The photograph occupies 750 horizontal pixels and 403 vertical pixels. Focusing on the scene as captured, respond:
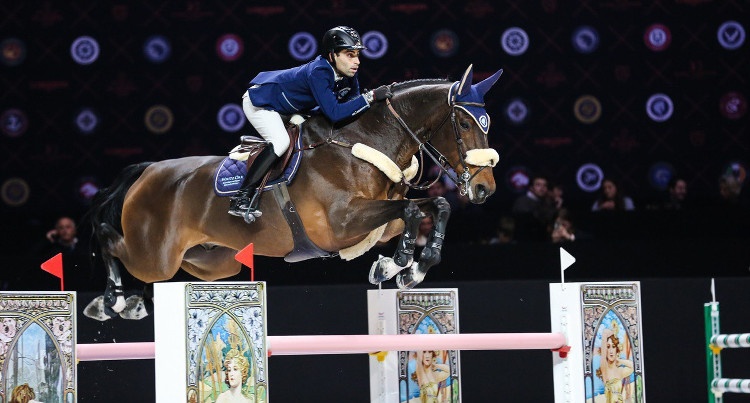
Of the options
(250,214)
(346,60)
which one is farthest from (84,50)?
Result: (346,60)

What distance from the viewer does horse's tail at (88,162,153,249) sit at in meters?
6.38

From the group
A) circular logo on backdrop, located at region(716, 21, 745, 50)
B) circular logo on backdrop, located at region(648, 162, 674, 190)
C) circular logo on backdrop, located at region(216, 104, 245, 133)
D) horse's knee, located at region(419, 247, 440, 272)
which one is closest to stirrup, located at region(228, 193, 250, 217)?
horse's knee, located at region(419, 247, 440, 272)

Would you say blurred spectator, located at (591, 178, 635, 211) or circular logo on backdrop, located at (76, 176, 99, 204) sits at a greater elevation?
circular logo on backdrop, located at (76, 176, 99, 204)

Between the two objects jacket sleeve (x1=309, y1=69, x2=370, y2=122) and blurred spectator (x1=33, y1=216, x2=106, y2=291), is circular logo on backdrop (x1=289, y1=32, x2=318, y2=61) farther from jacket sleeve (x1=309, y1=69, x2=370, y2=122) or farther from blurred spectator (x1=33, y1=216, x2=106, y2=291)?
jacket sleeve (x1=309, y1=69, x2=370, y2=122)

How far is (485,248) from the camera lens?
24.9 feet

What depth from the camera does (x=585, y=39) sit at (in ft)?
35.3

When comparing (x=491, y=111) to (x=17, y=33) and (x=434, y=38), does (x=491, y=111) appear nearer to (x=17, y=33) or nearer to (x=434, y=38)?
(x=434, y=38)

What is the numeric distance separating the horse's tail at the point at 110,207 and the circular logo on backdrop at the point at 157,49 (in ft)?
14.7

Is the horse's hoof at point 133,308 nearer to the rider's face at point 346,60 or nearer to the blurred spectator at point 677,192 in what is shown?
the rider's face at point 346,60

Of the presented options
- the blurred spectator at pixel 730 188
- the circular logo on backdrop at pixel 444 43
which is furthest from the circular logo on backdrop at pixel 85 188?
the blurred spectator at pixel 730 188

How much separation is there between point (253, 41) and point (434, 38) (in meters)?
1.98

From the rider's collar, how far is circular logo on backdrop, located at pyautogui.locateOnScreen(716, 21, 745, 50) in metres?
6.45

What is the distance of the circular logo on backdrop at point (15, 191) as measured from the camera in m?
10.5

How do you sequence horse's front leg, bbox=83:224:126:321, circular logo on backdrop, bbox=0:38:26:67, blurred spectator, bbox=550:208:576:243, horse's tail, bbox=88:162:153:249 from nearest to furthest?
horse's front leg, bbox=83:224:126:321
horse's tail, bbox=88:162:153:249
blurred spectator, bbox=550:208:576:243
circular logo on backdrop, bbox=0:38:26:67
